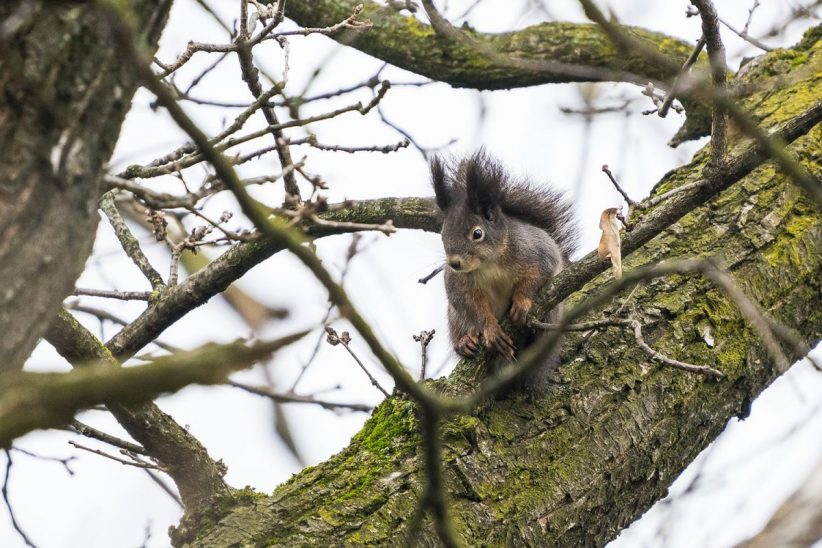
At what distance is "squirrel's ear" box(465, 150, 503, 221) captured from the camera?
11.8ft

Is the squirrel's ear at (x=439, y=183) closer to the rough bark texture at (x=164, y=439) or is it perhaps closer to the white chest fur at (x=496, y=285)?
the white chest fur at (x=496, y=285)

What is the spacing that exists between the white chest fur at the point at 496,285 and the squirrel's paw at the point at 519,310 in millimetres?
222

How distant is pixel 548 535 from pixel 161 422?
1.00 metres

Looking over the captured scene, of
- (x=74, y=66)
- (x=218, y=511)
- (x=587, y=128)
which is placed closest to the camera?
(x=74, y=66)

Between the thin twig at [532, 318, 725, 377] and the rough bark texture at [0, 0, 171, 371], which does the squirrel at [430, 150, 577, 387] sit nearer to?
the thin twig at [532, 318, 725, 377]

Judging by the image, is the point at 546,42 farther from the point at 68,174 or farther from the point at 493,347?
the point at 68,174

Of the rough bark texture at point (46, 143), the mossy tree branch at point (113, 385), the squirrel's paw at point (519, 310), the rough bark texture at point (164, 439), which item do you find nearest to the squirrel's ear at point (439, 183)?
the squirrel's paw at point (519, 310)

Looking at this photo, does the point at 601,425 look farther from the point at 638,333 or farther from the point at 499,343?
the point at 499,343

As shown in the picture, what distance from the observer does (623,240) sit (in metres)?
2.41

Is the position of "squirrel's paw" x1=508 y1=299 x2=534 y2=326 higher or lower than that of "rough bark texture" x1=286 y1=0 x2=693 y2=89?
lower

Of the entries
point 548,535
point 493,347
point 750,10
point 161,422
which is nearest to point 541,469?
point 548,535

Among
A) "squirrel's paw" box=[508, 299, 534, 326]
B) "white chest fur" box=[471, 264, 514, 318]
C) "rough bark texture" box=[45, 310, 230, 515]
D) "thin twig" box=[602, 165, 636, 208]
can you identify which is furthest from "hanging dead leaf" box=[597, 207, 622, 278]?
"white chest fur" box=[471, 264, 514, 318]

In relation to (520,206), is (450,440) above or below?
below

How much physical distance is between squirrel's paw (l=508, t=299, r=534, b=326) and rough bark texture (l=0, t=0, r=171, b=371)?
1.94 meters
